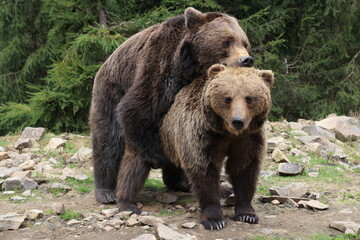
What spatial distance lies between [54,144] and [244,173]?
4676 millimetres

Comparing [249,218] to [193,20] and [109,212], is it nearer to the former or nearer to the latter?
[109,212]

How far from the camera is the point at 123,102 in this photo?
563 centimetres

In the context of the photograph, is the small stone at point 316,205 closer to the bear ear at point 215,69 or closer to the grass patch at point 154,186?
the bear ear at point 215,69

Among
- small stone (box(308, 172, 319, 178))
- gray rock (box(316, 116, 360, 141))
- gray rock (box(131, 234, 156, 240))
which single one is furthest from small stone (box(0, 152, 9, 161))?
gray rock (box(316, 116, 360, 141))

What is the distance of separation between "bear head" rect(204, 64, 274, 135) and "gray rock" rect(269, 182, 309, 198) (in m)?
1.40

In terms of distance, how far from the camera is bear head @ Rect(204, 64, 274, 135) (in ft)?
14.5

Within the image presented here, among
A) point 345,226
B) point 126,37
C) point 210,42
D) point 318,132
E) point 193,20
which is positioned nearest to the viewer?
point 345,226

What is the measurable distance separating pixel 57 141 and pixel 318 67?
8800mm

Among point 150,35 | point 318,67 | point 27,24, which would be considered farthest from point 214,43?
point 27,24

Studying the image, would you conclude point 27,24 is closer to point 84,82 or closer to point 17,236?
point 84,82

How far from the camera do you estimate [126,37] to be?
1169cm

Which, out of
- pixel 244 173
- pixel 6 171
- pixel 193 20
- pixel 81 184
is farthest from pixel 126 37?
pixel 244 173

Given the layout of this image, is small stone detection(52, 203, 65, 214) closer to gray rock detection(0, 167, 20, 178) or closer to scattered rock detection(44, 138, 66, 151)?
gray rock detection(0, 167, 20, 178)

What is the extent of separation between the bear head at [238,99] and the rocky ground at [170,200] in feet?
3.30
